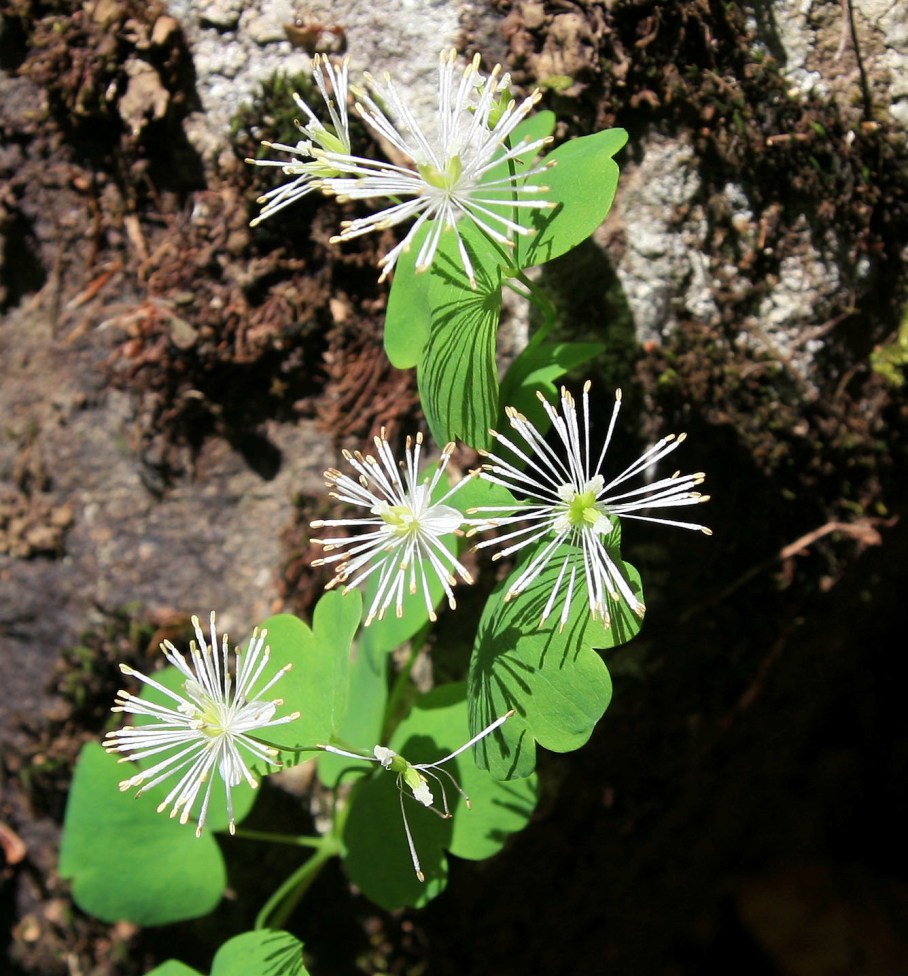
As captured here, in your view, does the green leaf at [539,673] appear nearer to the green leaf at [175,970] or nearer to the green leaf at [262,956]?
the green leaf at [262,956]

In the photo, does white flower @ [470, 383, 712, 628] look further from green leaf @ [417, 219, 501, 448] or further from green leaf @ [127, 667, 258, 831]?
green leaf @ [127, 667, 258, 831]

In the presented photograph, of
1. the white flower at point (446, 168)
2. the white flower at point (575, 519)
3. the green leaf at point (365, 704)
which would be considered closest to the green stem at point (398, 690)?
the green leaf at point (365, 704)

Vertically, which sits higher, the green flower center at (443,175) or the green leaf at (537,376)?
the green flower center at (443,175)

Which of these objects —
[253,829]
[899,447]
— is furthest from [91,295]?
[899,447]

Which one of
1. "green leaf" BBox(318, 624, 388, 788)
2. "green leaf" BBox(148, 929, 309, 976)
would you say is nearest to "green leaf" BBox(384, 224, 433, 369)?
"green leaf" BBox(318, 624, 388, 788)

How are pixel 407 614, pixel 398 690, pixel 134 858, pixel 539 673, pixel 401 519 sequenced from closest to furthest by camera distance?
1. pixel 539 673
2. pixel 401 519
3. pixel 407 614
4. pixel 398 690
5. pixel 134 858

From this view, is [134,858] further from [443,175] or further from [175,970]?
[443,175]

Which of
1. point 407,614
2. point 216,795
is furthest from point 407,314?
point 216,795
